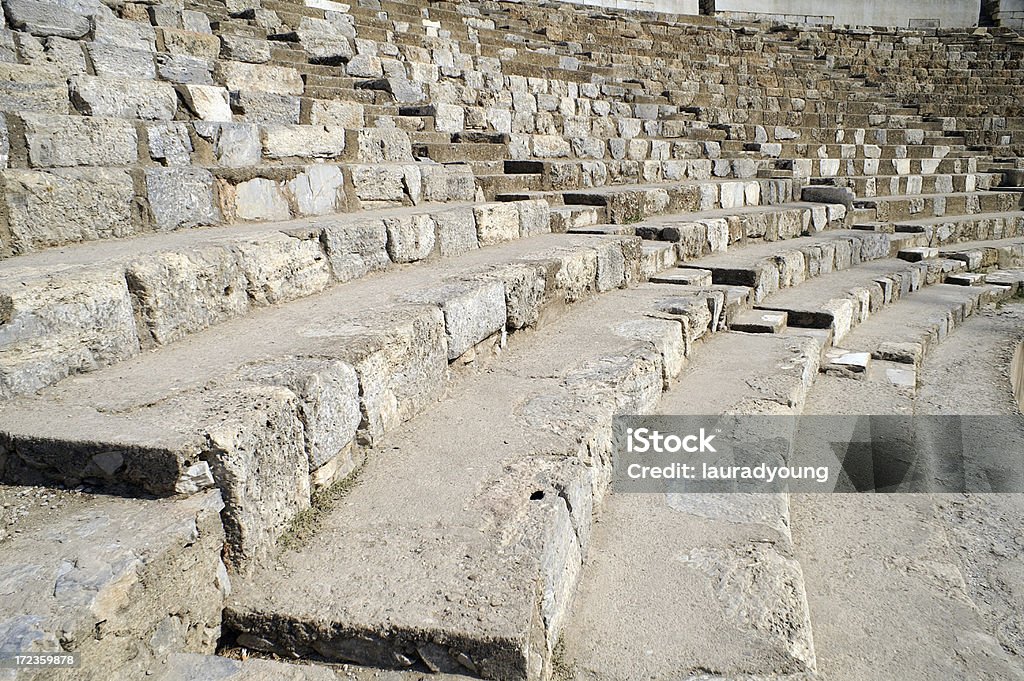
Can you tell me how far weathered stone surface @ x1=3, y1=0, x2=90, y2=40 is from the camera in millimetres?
5781

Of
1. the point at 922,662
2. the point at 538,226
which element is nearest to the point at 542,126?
the point at 538,226

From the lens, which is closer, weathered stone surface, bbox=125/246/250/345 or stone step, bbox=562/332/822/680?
stone step, bbox=562/332/822/680

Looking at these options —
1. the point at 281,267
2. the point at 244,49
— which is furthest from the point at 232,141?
the point at 244,49

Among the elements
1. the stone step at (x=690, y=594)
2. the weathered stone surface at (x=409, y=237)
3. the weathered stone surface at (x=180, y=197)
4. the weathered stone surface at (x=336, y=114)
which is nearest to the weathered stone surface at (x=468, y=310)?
the weathered stone surface at (x=409, y=237)

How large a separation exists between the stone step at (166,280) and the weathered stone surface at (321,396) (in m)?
0.57

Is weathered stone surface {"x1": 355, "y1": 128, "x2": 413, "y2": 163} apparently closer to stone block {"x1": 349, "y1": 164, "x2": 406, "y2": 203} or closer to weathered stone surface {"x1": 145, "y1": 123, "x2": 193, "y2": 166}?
stone block {"x1": 349, "y1": 164, "x2": 406, "y2": 203}

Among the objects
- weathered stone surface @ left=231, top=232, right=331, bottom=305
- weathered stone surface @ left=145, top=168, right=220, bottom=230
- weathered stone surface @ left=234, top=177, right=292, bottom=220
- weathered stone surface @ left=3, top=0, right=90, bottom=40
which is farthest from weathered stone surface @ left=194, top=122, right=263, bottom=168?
weathered stone surface @ left=3, top=0, right=90, bottom=40

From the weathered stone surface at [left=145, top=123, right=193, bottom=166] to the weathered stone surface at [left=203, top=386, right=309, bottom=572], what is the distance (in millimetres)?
2874

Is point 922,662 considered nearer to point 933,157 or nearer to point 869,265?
point 869,265

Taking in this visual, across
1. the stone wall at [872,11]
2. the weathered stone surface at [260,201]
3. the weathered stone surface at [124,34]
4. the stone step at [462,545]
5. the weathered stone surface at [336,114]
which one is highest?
the stone wall at [872,11]

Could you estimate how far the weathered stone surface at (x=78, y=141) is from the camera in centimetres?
394

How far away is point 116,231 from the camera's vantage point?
370 centimetres

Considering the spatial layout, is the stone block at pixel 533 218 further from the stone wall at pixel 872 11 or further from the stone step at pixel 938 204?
the stone wall at pixel 872 11

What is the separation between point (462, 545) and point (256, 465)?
0.64 m
